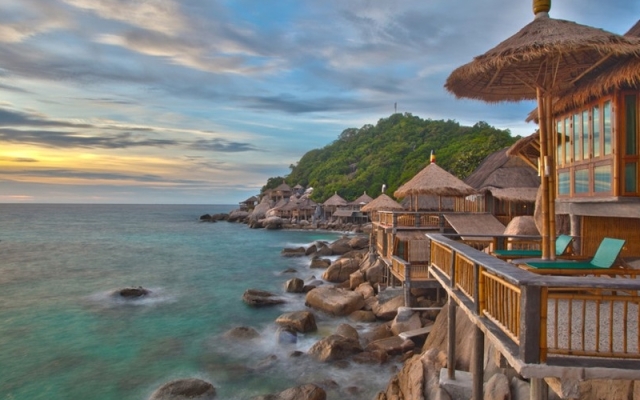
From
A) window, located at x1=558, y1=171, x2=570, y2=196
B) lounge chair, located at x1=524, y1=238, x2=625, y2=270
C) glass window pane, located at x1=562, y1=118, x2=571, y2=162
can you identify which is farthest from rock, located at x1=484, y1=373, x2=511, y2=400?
glass window pane, located at x1=562, y1=118, x2=571, y2=162

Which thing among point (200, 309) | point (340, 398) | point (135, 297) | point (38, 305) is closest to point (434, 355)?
point (340, 398)

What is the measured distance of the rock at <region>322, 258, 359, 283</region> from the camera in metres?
26.0

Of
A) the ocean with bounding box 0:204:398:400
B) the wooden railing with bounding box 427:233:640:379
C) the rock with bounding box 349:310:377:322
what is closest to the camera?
the wooden railing with bounding box 427:233:640:379

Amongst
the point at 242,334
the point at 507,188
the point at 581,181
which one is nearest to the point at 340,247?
the point at 507,188

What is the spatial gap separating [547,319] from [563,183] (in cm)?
859

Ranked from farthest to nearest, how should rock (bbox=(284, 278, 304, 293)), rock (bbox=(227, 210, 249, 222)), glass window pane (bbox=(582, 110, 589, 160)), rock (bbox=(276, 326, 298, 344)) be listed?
rock (bbox=(227, 210, 249, 222))
rock (bbox=(284, 278, 304, 293))
rock (bbox=(276, 326, 298, 344))
glass window pane (bbox=(582, 110, 589, 160))

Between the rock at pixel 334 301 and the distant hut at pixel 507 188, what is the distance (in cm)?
864

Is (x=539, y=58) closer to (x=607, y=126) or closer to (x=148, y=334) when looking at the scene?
(x=607, y=126)

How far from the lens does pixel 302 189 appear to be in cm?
9288

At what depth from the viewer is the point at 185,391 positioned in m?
11.7

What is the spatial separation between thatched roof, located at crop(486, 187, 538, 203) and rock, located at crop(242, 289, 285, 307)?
12.9 m

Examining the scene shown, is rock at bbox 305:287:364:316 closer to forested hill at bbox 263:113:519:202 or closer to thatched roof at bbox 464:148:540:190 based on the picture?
thatched roof at bbox 464:148:540:190

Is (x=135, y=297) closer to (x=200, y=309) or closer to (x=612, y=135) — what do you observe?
(x=200, y=309)

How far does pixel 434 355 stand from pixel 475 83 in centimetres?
652
